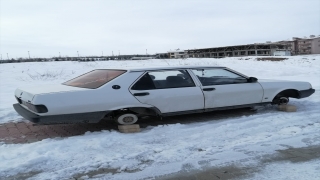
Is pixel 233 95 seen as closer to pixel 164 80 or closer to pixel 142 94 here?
pixel 164 80

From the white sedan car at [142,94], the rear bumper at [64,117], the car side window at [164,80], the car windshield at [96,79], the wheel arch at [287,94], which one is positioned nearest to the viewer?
the rear bumper at [64,117]

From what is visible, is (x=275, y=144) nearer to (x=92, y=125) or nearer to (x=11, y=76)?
(x=92, y=125)

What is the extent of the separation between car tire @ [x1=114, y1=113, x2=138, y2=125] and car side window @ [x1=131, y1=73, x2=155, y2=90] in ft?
1.56

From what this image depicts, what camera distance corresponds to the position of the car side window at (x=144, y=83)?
204 inches

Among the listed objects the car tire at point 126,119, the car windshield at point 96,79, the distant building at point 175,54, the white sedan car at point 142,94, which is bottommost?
the car tire at point 126,119

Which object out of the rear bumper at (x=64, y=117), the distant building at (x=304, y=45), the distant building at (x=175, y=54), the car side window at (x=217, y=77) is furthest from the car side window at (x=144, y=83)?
the distant building at (x=304, y=45)

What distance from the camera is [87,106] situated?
185 inches

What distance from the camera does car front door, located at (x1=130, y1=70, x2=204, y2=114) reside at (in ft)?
17.0

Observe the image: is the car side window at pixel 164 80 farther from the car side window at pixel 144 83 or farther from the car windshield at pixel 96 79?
the car windshield at pixel 96 79

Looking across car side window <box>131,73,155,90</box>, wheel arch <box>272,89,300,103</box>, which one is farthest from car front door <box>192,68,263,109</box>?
car side window <box>131,73,155,90</box>

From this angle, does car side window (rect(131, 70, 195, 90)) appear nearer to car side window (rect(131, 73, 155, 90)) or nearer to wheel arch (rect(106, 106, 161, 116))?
car side window (rect(131, 73, 155, 90))

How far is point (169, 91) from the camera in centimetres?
534

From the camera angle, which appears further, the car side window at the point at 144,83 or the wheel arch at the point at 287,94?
the wheel arch at the point at 287,94

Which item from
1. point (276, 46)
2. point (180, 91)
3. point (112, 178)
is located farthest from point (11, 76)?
point (276, 46)
